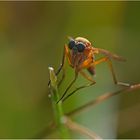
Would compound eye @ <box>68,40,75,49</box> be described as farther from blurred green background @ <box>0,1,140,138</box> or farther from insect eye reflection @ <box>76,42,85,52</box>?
blurred green background @ <box>0,1,140,138</box>

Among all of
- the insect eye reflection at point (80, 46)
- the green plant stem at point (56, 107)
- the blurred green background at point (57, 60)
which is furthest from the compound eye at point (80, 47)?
the blurred green background at point (57, 60)

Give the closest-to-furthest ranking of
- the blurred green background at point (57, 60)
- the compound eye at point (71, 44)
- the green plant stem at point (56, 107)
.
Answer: the green plant stem at point (56, 107) < the compound eye at point (71, 44) < the blurred green background at point (57, 60)

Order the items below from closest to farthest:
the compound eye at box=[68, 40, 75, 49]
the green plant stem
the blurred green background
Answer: the green plant stem → the compound eye at box=[68, 40, 75, 49] → the blurred green background

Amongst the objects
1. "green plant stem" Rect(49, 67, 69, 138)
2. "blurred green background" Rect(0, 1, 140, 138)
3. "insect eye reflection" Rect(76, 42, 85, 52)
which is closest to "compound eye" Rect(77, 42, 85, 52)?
"insect eye reflection" Rect(76, 42, 85, 52)

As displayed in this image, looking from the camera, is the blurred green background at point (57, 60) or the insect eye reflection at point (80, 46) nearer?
the insect eye reflection at point (80, 46)

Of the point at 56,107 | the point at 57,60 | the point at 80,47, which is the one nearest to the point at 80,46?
the point at 80,47

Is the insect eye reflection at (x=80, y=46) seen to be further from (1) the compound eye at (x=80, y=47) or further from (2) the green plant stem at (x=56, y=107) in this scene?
(2) the green plant stem at (x=56, y=107)

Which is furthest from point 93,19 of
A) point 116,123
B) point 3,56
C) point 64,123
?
point 64,123

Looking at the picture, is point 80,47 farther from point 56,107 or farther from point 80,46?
point 56,107

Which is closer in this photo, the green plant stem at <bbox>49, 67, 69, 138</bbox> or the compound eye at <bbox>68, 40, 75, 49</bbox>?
the green plant stem at <bbox>49, 67, 69, 138</bbox>
